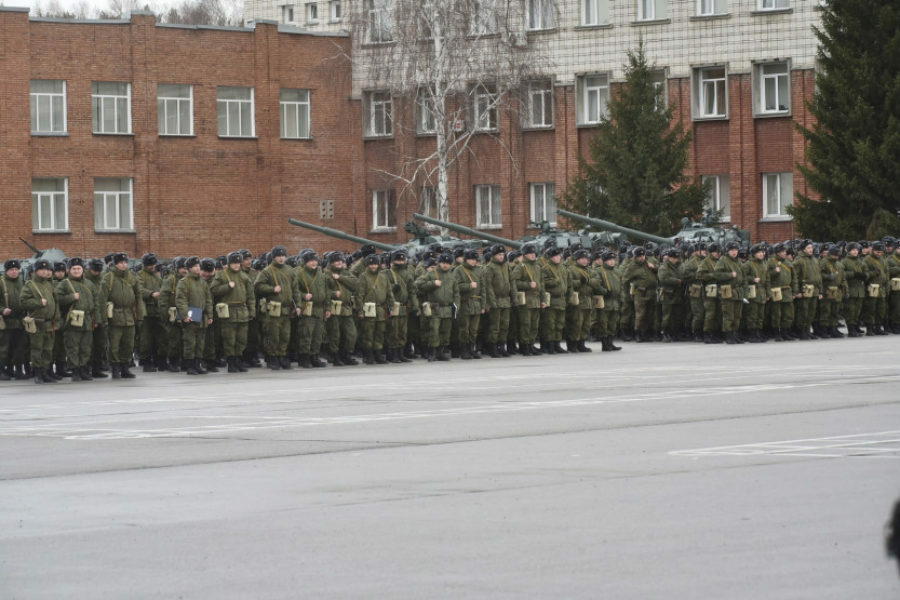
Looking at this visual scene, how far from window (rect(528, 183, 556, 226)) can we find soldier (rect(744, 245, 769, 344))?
27.6 m

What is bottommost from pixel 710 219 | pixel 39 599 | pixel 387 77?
pixel 39 599

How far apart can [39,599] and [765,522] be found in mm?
3882

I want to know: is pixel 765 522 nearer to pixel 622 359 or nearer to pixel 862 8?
pixel 622 359

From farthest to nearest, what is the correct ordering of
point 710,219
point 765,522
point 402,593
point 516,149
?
point 516,149
point 710,219
point 765,522
point 402,593

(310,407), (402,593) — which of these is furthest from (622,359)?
(402,593)

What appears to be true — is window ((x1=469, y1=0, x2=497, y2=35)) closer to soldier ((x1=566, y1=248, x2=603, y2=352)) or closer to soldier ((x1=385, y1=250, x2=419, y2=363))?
soldier ((x1=566, y1=248, x2=603, y2=352))

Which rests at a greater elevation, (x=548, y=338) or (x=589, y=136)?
(x=589, y=136)

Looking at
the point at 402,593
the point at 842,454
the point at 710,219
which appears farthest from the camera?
the point at 710,219

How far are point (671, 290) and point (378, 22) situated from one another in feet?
91.5

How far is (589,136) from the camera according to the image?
5800 centimetres

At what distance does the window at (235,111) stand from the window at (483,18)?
856cm

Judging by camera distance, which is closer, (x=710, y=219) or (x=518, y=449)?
(x=518, y=449)

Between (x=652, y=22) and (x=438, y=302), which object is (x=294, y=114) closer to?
(x=652, y=22)

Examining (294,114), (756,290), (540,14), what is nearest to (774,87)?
(540,14)
